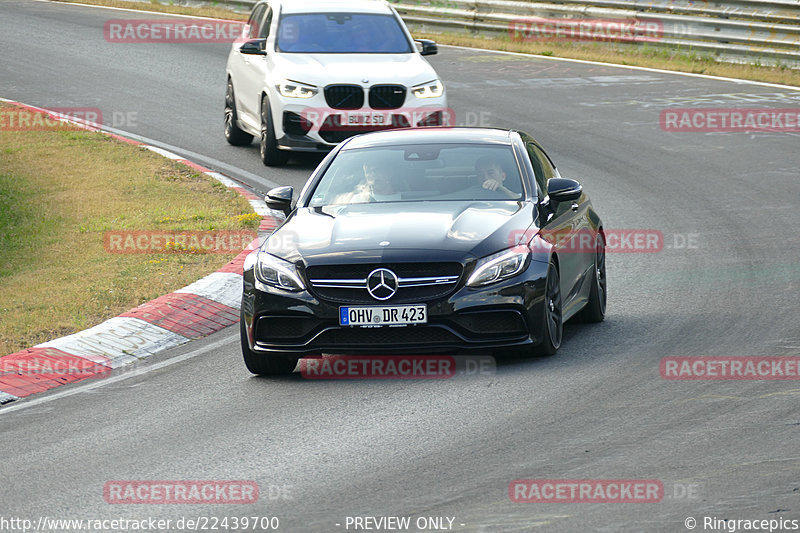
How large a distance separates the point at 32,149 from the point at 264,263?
10849 millimetres

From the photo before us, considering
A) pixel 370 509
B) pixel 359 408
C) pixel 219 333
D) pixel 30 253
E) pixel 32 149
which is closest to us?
pixel 370 509

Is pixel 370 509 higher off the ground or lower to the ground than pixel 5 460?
higher

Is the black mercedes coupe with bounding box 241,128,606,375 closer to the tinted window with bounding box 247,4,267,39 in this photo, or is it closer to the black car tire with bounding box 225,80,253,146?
the black car tire with bounding box 225,80,253,146

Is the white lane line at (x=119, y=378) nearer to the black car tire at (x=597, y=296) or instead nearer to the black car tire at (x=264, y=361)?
the black car tire at (x=264, y=361)

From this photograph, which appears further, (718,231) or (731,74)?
(731,74)

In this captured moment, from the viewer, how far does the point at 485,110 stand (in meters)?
21.5

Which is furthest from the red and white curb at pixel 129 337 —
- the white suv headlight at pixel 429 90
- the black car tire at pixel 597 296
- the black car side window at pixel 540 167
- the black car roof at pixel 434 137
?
the white suv headlight at pixel 429 90

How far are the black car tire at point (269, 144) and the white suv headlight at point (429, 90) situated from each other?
186 centimetres

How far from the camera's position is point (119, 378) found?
9.46 metres

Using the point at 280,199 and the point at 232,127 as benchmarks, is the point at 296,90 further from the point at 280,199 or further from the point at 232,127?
the point at 280,199

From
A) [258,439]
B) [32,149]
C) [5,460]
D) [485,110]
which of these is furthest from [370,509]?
[485,110]

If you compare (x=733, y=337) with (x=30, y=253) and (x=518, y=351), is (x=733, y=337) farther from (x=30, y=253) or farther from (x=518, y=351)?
(x=30, y=253)

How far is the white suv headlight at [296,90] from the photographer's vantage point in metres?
17.6

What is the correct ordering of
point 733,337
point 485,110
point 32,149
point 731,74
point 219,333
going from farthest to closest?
point 731,74 < point 485,110 < point 32,149 < point 219,333 < point 733,337
